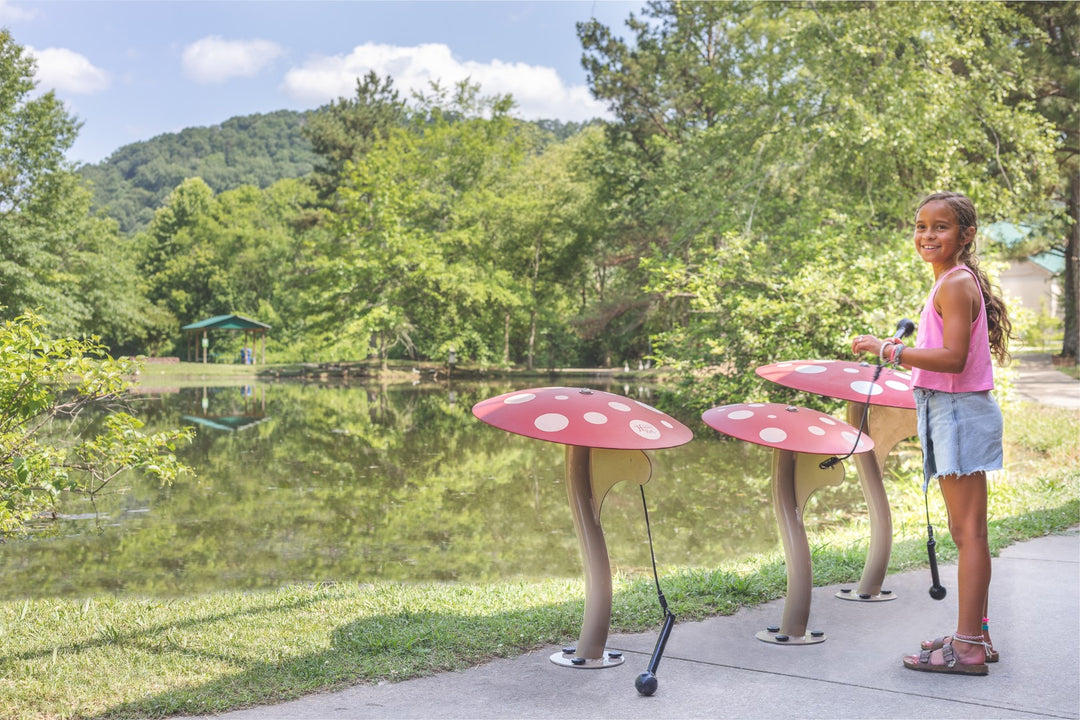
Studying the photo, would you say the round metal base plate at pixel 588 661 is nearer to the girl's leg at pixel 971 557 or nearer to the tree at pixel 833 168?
the girl's leg at pixel 971 557

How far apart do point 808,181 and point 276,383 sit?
26.8 meters

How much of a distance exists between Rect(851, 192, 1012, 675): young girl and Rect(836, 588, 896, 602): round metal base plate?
3.88ft

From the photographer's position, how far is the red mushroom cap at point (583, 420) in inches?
147

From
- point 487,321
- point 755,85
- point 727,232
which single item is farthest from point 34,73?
point 727,232

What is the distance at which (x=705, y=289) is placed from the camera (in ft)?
50.1

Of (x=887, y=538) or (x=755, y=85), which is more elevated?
(x=755, y=85)

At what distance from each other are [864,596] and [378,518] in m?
6.21

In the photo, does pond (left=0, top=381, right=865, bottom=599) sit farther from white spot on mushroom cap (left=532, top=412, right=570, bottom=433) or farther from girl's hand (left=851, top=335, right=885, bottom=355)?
girl's hand (left=851, top=335, right=885, bottom=355)

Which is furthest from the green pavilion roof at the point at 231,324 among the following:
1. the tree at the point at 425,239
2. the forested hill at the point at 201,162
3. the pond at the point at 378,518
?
the forested hill at the point at 201,162

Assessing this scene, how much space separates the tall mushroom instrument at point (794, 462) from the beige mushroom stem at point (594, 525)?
0.49m

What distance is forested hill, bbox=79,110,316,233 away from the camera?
3777 inches

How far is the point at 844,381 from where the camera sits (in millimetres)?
4898

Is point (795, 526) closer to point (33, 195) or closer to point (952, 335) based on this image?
point (952, 335)

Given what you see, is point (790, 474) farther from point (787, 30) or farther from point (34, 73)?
point (34, 73)
